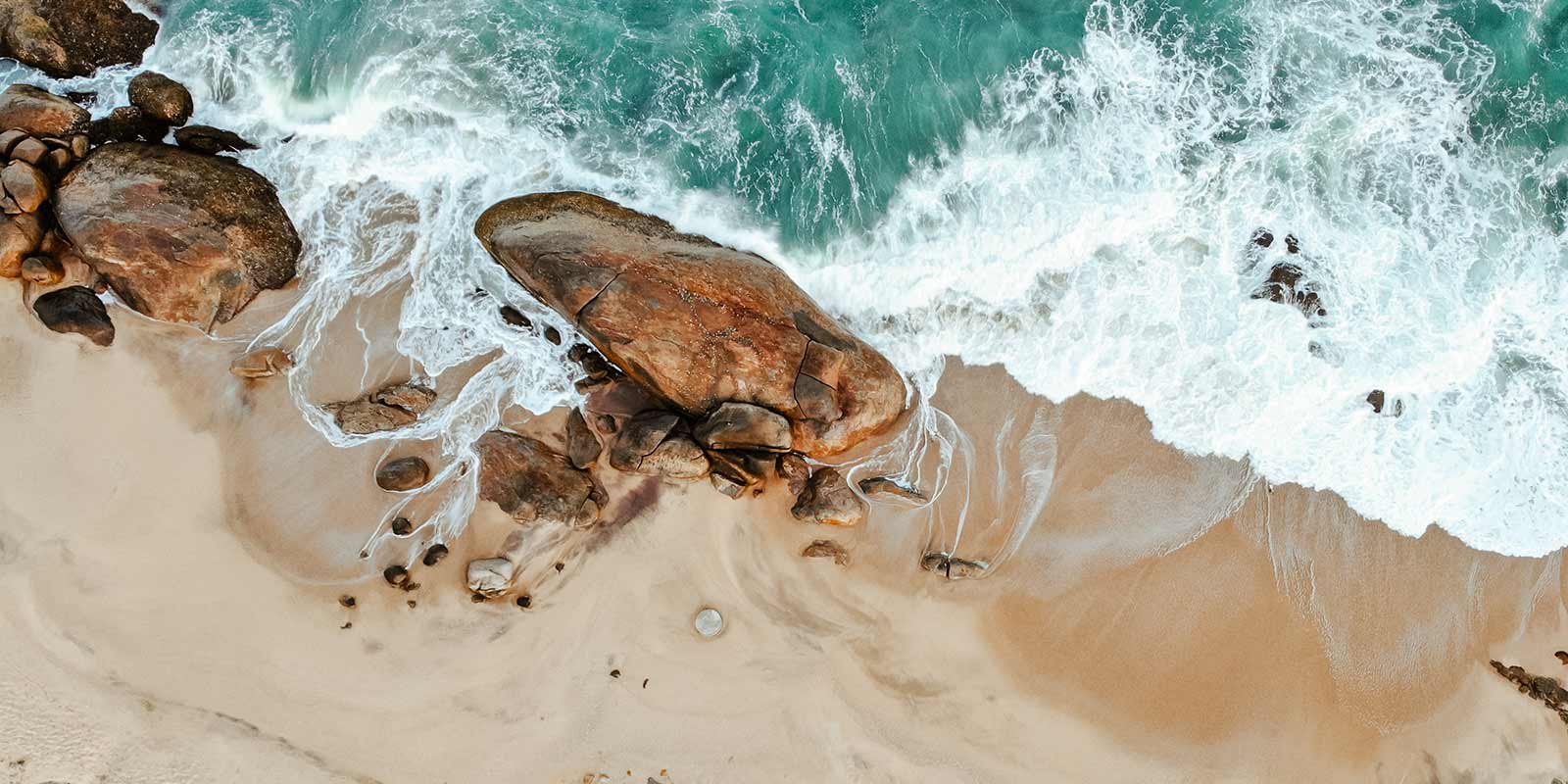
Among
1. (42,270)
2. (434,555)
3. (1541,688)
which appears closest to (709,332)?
(434,555)

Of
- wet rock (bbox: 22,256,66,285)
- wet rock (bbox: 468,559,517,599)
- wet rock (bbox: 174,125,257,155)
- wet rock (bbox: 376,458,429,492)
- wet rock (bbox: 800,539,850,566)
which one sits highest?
wet rock (bbox: 174,125,257,155)

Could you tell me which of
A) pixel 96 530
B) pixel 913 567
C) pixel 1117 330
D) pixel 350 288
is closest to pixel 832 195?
pixel 1117 330

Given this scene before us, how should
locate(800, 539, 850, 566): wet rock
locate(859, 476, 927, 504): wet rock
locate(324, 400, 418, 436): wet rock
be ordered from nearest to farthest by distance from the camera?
locate(324, 400, 418, 436): wet rock, locate(800, 539, 850, 566): wet rock, locate(859, 476, 927, 504): wet rock

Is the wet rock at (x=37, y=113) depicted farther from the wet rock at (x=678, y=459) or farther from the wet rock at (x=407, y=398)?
the wet rock at (x=678, y=459)

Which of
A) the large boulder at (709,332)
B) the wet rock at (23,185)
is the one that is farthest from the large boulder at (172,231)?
the large boulder at (709,332)

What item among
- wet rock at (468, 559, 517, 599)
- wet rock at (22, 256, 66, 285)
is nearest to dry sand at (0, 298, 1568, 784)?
wet rock at (468, 559, 517, 599)

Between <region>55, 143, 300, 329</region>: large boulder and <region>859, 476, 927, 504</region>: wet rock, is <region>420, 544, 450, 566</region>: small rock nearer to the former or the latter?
<region>55, 143, 300, 329</region>: large boulder
